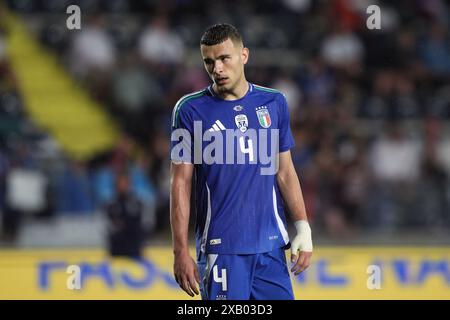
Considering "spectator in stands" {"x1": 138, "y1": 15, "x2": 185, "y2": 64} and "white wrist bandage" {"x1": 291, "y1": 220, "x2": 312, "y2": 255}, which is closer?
"white wrist bandage" {"x1": 291, "y1": 220, "x2": 312, "y2": 255}

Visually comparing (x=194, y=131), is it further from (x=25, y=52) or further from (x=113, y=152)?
(x=25, y=52)

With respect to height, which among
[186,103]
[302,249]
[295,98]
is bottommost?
[302,249]

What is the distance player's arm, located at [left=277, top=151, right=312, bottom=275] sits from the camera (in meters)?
4.85

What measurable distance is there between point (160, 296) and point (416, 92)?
18.0 feet

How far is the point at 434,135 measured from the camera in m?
11.7

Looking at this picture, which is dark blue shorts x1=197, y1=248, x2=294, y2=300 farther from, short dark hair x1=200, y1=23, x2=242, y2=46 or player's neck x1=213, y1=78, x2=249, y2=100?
short dark hair x1=200, y1=23, x2=242, y2=46

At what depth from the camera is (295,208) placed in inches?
194

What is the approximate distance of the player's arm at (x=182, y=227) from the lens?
15.3 feet

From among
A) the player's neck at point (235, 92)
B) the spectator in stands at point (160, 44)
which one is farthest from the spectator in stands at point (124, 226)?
the player's neck at point (235, 92)

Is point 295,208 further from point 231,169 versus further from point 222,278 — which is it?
point 222,278

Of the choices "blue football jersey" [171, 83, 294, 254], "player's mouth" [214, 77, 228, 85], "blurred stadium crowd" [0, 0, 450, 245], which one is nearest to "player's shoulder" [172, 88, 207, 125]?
"blue football jersey" [171, 83, 294, 254]

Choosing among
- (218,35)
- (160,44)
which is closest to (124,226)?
(160,44)

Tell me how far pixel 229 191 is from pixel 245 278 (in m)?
0.43
